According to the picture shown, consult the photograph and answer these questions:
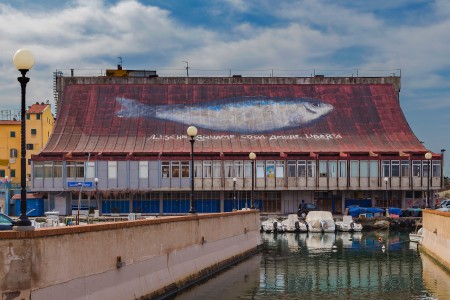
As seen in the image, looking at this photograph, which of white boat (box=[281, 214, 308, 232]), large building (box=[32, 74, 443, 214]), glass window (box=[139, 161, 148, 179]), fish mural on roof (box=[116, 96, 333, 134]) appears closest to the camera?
white boat (box=[281, 214, 308, 232])

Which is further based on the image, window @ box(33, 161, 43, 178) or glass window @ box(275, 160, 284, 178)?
glass window @ box(275, 160, 284, 178)

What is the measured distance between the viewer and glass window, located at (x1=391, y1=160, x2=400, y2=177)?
356ft

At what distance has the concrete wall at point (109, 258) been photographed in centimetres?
2153

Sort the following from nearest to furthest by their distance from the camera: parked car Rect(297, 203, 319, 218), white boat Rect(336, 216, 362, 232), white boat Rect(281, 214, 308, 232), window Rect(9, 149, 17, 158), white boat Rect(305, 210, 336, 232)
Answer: white boat Rect(305, 210, 336, 232) → white boat Rect(281, 214, 308, 232) → white boat Rect(336, 216, 362, 232) → parked car Rect(297, 203, 319, 218) → window Rect(9, 149, 17, 158)

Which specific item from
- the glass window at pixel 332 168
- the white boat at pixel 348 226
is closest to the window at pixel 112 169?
the glass window at pixel 332 168

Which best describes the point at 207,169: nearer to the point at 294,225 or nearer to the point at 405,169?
the point at 294,225

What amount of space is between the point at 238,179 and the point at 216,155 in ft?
16.5

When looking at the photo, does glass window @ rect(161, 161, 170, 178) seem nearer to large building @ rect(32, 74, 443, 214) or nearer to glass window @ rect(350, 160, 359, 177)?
large building @ rect(32, 74, 443, 214)

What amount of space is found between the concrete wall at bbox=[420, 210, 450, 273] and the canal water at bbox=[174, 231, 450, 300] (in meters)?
0.84

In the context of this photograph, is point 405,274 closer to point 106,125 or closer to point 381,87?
point 106,125

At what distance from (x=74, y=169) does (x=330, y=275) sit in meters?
66.6

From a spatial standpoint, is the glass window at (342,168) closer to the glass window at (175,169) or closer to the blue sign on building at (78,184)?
the glass window at (175,169)

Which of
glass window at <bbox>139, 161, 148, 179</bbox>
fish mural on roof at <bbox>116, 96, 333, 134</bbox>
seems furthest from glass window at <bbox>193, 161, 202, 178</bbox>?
fish mural on roof at <bbox>116, 96, 333, 134</bbox>

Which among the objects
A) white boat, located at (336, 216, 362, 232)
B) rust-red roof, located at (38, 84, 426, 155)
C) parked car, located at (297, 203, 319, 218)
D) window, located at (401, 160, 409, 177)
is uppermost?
rust-red roof, located at (38, 84, 426, 155)
